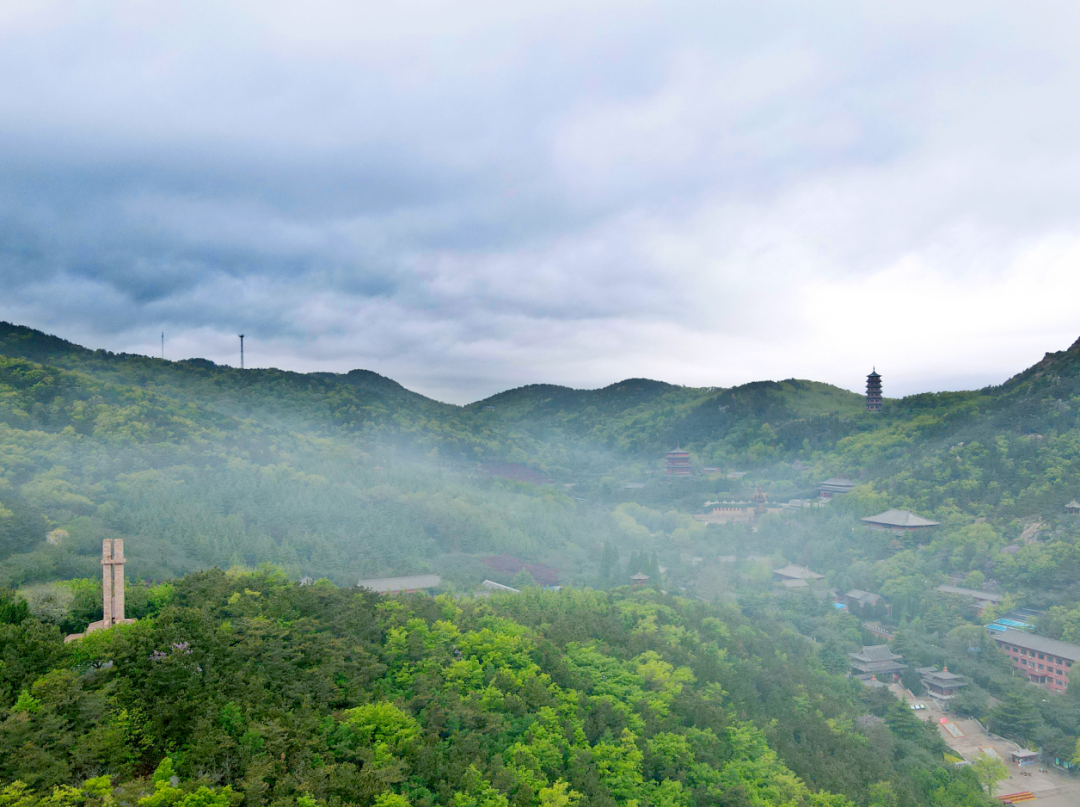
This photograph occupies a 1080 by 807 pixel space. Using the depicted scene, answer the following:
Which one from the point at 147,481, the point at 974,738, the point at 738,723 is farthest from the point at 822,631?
the point at 147,481

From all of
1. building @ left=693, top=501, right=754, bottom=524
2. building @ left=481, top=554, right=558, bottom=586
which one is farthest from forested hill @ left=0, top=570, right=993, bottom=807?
building @ left=693, top=501, right=754, bottom=524

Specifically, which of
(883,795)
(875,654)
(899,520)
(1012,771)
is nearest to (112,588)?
(883,795)

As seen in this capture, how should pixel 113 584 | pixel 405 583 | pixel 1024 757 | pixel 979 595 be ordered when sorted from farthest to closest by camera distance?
1. pixel 979 595
2. pixel 405 583
3. pixel 1024 757
4. pixel 113 584

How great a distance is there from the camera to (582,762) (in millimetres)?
21000

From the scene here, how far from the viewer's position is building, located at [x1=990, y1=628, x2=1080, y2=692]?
138ft

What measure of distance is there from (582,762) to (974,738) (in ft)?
97.4

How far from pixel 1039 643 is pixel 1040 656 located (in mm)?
941

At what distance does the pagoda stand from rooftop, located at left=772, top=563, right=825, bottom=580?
5590 cm

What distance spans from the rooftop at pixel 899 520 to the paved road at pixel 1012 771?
28.4 meters

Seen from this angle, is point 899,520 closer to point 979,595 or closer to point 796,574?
point 796,574

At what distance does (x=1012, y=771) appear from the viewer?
3478 centimetres

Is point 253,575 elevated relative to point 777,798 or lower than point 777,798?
elevated

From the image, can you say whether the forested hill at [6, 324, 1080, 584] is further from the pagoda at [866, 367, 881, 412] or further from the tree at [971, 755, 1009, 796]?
the tree at [971, 755, 1009, 796]

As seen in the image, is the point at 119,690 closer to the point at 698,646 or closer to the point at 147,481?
the point at 698,646
